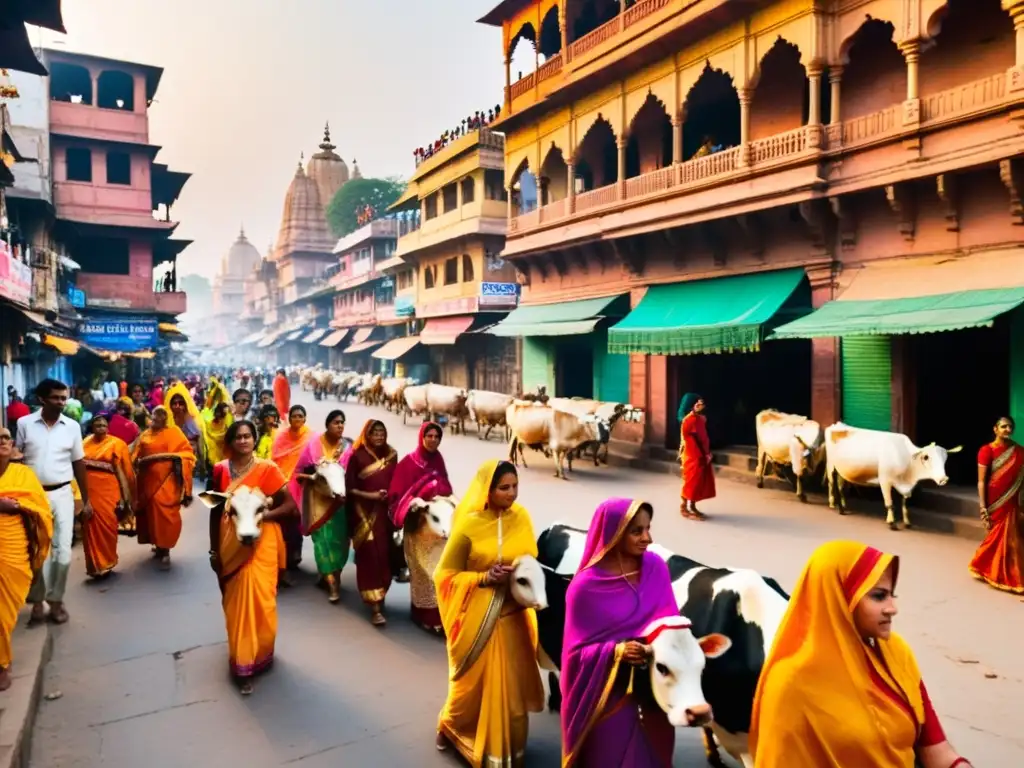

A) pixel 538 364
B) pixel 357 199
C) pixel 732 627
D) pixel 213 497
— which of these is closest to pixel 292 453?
pixel 213 497

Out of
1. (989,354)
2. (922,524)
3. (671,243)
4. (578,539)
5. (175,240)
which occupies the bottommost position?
(922,524)

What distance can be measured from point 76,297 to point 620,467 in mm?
17953

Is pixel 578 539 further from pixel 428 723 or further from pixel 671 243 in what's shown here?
pixel 671 243

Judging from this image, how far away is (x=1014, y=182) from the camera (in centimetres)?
891

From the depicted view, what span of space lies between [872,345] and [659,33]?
712 centimetres

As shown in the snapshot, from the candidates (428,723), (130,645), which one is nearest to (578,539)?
(428,723)

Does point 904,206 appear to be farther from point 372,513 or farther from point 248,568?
point 248,568

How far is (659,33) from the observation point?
13586 millimetres

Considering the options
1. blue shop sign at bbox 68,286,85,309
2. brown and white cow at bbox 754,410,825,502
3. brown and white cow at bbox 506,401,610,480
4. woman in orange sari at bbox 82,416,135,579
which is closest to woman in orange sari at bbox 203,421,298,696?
woman in orange sari at bbox 82,416,135,579

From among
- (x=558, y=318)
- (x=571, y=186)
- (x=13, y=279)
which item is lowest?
(x=558, y=318)

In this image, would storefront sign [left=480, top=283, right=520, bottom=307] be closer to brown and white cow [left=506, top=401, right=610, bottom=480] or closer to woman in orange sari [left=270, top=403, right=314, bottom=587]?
brown and white cow [left=506, top=401, right=610, bottom=480]

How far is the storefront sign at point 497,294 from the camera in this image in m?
25.8

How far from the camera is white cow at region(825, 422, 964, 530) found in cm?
890

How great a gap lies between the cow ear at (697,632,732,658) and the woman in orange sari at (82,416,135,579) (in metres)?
6.19
